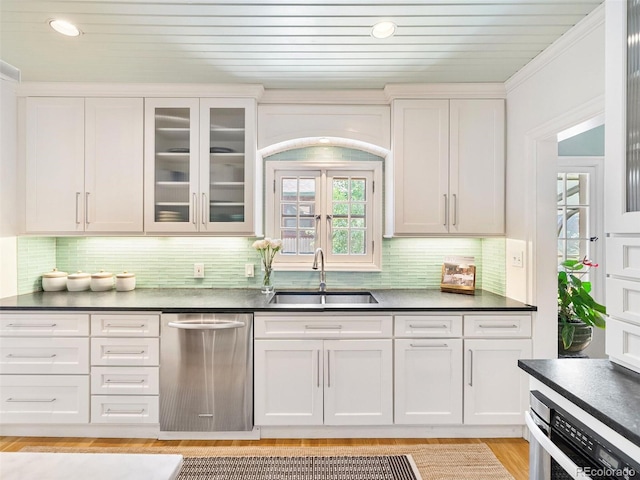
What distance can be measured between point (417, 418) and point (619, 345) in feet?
4.58

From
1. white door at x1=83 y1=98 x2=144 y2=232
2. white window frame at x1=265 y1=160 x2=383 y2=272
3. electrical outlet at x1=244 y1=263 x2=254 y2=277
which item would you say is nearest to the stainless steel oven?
white window frame at x1=265 y1=160 x2=383 y2=272

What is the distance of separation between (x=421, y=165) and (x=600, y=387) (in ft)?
6.18

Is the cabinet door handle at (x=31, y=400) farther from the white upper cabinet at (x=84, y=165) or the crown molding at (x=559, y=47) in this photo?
the crown molding at (x=559, y=47)

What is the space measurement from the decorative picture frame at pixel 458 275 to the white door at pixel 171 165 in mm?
1985

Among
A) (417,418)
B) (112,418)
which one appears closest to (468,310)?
(417,418)

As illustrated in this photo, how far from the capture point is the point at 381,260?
309 cm

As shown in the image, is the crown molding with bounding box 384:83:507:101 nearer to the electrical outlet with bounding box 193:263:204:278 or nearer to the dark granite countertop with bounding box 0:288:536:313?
the dark granite countertop with bounding box 0:288:536:313

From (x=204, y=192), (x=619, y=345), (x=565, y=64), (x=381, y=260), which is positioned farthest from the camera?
(x=381, y=260)

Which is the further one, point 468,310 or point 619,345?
point 468,310

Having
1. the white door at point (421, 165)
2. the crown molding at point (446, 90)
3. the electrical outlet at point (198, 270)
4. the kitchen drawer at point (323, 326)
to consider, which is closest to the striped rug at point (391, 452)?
the kitchen drawer at point (323, 326)

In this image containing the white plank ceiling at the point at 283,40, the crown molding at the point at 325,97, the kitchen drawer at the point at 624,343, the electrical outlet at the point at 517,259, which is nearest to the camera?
the kitchen drawer at the point at 624,343

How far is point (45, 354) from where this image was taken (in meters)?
2.39

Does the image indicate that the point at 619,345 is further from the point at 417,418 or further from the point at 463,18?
the point at 463,18

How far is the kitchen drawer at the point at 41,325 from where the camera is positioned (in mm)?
2379
